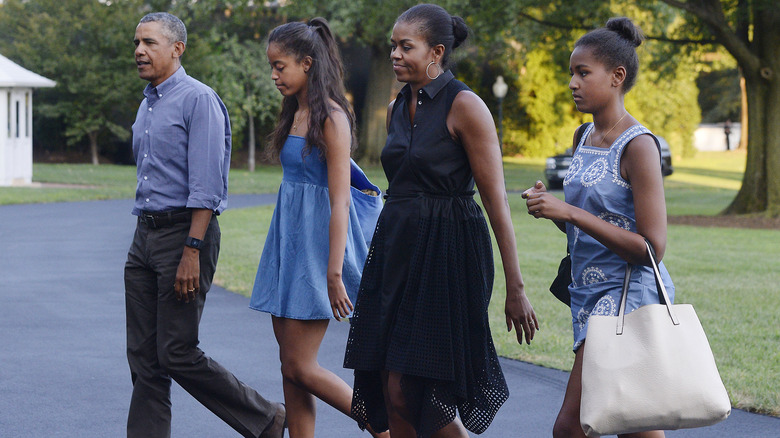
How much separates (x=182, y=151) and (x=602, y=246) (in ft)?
5.81

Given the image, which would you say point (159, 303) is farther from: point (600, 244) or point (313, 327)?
point (600, 244)

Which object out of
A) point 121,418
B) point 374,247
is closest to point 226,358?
point 121,418

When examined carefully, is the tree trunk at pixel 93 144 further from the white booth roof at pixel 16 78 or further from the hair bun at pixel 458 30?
the hair bun at pixel 458 30

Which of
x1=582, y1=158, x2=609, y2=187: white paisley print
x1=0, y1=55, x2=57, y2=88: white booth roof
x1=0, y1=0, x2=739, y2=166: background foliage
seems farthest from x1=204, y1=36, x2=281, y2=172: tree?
x1=582, y1=158, x2=609, y2=187: white paisley print

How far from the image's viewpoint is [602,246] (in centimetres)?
340

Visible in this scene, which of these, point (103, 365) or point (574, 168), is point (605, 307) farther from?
point (103, 365)

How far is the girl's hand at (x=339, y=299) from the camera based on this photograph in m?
3.99

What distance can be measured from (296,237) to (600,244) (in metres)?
1.31

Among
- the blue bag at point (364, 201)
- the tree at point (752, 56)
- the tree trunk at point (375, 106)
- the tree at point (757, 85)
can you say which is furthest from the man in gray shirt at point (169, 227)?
the tree trunk at point (375, 106)

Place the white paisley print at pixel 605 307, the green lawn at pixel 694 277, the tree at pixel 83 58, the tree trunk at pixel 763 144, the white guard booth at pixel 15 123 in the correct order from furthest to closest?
1. the tree at pixel 83 58
2. the white guard booth at pixel 15 123
3. the tree trunk at pixel 763 144
4. the green lawn at pixel 694 277
5. the white paisley print at pixel 605 307

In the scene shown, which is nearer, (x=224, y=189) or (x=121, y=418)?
(x=224, y=189)

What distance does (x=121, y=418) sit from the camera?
5508 millimetres

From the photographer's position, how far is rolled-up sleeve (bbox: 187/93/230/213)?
166 inches

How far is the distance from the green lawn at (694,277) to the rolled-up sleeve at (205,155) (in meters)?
3.19
